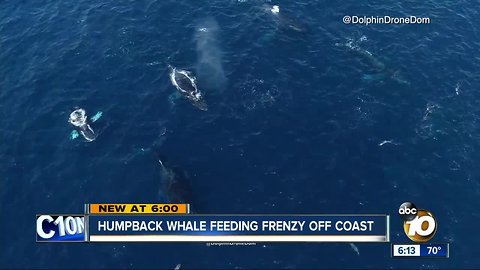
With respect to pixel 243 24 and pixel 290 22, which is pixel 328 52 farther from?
pixel 243 24

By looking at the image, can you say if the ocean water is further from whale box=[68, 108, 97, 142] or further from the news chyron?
the news chyron

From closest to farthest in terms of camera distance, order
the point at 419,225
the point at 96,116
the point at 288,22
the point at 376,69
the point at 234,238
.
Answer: the point at 419,225, the point at 234,238, the point at 96,116, the point at 376,69, the point at 288,22

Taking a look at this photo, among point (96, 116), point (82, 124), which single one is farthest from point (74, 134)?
point (96, 116)

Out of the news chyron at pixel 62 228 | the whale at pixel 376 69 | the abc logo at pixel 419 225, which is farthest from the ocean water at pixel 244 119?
the abc logo at pixel 419 225

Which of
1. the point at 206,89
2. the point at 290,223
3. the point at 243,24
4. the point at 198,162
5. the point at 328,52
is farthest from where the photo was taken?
the point at 243,24

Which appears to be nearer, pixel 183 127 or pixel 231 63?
pixel 183 127

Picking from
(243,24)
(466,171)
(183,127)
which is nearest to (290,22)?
(243,24)

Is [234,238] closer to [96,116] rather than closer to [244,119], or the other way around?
[244,119]
